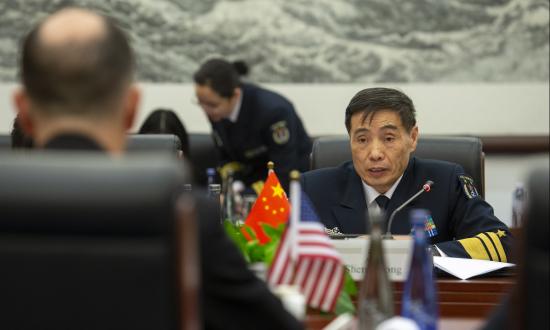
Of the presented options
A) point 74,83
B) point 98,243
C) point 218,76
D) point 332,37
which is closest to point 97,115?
point 74,83

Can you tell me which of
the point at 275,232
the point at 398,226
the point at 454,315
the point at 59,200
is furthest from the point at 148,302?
the point at 398,226

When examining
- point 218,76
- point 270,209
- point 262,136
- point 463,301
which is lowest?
point 463,301

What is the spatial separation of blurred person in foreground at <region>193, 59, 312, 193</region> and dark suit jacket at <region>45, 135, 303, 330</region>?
12.9 ft

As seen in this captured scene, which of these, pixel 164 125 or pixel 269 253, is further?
pixel 164 125

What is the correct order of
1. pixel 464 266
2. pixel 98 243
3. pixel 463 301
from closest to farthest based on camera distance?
1. pixel 98 243
2. pixel 463 301
3. pixel 464 266

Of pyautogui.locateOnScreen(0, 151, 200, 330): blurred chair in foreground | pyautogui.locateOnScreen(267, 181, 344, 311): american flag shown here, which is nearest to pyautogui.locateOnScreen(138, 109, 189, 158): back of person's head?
pyautogui.locateOnScreen(267, 181, 344, 311): american flag

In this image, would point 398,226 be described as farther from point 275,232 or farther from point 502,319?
point 502,319

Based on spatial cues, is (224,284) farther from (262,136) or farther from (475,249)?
(262,136)

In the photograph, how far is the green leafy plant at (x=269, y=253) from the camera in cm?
200

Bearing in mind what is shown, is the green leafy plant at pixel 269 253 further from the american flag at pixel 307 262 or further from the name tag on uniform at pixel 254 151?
the name tag on uniform at pixel 254 151

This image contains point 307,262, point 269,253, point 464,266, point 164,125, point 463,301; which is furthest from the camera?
point 164,125

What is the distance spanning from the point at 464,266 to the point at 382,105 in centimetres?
85

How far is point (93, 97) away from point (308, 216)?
626mm

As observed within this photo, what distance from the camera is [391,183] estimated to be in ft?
10.7
